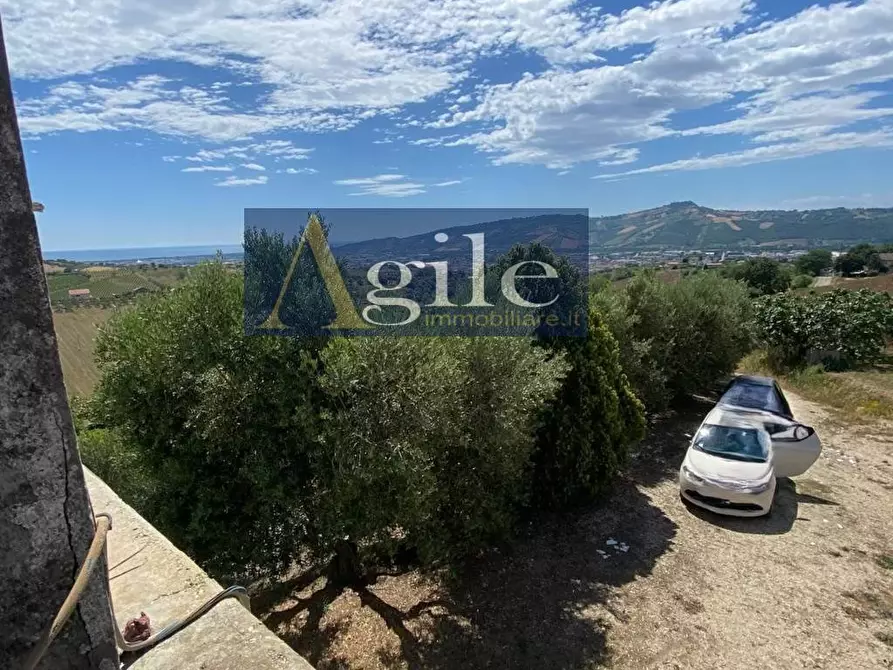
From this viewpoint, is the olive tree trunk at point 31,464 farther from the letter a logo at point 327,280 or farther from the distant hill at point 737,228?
the distant hill at point 737,228

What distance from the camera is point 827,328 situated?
18.1 metres

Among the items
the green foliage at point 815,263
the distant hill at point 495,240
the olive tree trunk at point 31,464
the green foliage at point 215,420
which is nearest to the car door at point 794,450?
the distant hill at point 495,240

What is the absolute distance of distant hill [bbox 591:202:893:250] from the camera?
13150 cm

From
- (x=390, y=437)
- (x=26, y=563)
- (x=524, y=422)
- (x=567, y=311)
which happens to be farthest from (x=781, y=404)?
(x=26, y=563)

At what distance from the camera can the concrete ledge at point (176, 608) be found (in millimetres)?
1742

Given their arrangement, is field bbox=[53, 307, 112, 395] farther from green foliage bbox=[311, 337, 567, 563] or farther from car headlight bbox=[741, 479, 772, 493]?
car headlight bbox=[741, 479, 772, 493]

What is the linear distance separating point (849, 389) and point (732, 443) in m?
9.63

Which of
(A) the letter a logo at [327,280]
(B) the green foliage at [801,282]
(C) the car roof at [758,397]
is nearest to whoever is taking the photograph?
(A) the letter a logo at [327,280]

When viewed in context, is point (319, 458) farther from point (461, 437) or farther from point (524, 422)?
point (524, 422)

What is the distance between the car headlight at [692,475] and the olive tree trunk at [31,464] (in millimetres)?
9084

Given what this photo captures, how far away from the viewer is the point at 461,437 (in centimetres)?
643

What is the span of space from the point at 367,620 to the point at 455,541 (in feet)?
4.93

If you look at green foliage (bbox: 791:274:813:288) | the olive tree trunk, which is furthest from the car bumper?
green foliage (bbox: 791:274:813:288)

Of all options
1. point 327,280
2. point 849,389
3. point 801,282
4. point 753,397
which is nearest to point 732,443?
point 753,397
